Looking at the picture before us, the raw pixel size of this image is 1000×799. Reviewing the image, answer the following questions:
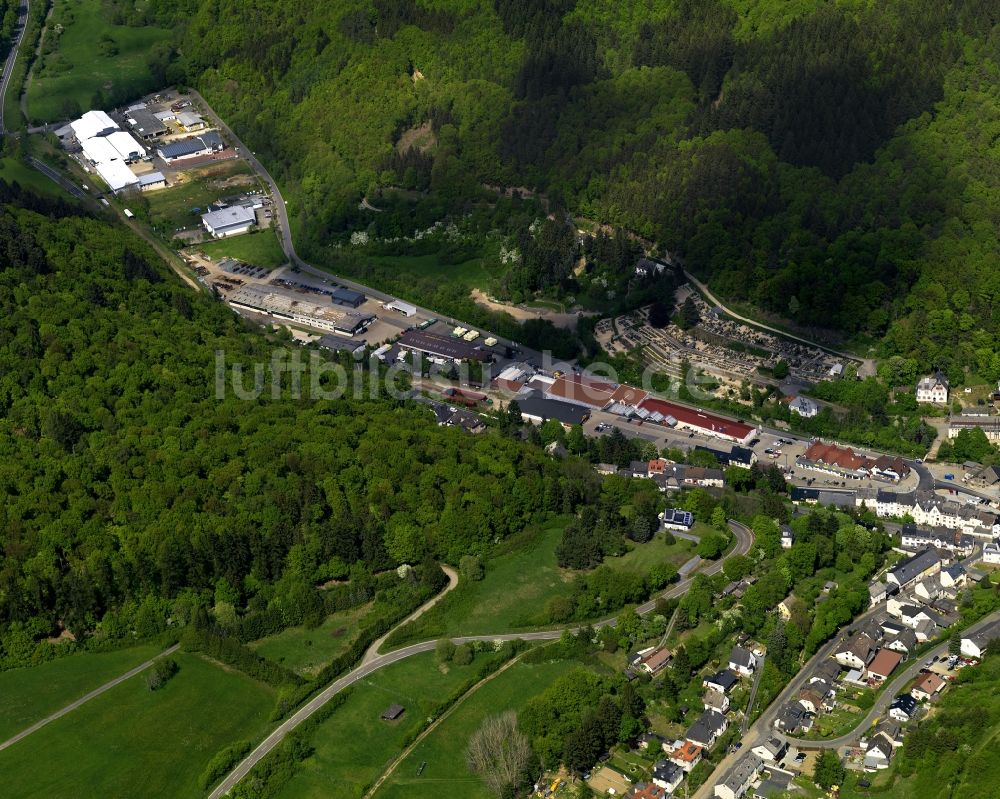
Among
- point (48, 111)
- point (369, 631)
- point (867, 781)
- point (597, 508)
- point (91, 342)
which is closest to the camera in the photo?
point (867, 781)

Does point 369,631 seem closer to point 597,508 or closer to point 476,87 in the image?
point 597,508

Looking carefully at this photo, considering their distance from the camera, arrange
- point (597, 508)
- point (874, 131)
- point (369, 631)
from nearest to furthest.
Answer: point (369, 631) < point (597, 508) < point (874, 131)

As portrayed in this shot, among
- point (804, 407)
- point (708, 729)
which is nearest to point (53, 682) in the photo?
point (708, 729)

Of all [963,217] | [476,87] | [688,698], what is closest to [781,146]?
[963,217]

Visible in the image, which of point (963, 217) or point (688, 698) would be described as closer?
point (688, 698)

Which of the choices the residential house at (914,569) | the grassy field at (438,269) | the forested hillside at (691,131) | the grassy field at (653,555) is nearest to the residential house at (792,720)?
the residential house at (914,569)

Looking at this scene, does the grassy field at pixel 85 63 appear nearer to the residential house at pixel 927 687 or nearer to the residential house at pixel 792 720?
the residential house at pixel 792 720
